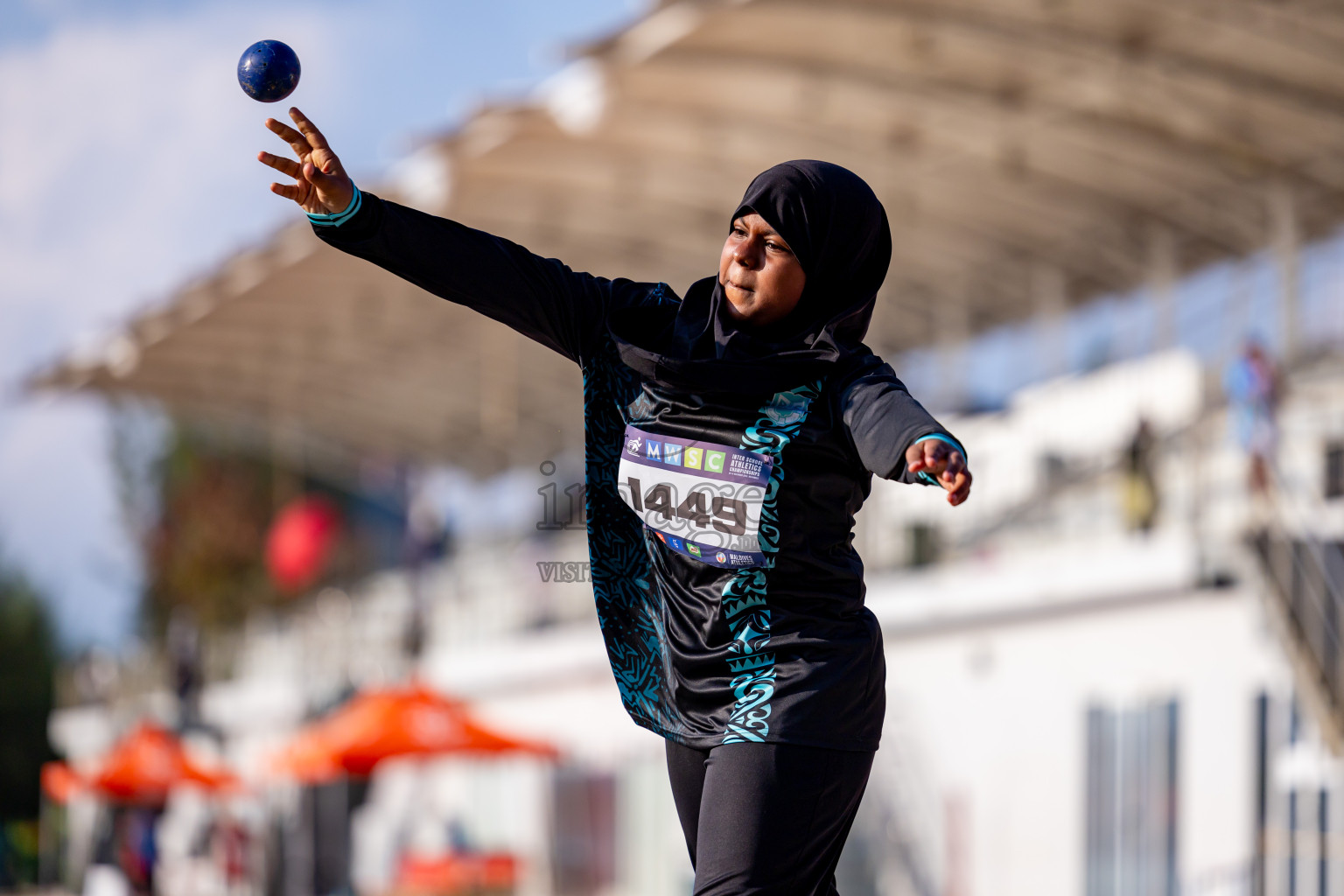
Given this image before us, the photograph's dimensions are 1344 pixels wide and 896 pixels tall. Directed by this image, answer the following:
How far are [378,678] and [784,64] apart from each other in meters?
10.4

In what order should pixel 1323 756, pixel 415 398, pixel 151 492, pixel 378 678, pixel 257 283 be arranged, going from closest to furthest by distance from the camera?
1. pixel 1323 756
2. pixel 378 678
3. pixel 257 283
4. pixel 415 398
5. pixel 151 492

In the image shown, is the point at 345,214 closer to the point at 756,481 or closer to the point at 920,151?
the point at 756,481

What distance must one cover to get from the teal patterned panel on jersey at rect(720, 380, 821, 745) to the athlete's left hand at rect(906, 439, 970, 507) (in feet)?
1.57

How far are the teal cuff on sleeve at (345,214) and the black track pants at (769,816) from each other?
1.16 meters

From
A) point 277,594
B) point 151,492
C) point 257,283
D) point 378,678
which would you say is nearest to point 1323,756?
point 378,678

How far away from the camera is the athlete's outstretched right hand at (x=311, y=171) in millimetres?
3129

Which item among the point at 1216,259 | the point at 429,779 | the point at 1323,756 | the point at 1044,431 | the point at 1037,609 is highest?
the point at 1216,259

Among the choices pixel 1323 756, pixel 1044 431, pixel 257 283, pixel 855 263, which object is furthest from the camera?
pixel 257 283

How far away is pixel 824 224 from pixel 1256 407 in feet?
30.9

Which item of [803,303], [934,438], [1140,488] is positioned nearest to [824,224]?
[803,303]

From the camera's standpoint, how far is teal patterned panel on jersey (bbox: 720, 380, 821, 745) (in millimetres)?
3104

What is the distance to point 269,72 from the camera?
3.43 metres

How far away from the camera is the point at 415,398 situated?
3228cm

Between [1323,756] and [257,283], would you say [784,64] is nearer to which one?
[1323,756]
